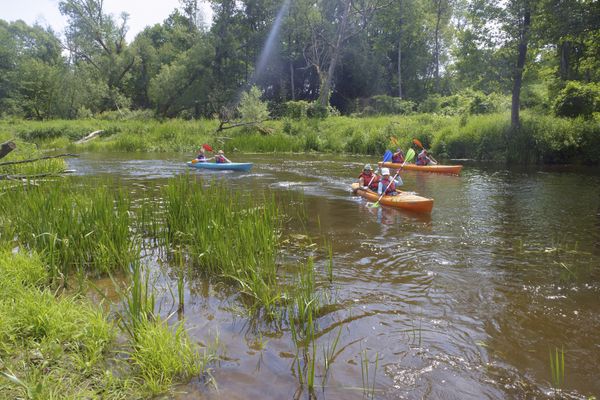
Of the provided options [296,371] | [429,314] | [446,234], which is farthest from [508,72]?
[296,371]

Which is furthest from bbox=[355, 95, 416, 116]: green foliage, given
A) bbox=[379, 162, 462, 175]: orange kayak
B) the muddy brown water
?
the muddy brown water

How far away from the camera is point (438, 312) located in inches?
160

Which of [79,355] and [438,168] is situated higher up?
[438,168]

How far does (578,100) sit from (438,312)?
16936mm

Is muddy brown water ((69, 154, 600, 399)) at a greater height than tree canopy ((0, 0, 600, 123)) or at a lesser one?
lesser

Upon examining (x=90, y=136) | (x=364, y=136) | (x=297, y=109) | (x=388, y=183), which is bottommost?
(x=388, y=183)

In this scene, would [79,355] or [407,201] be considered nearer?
[79,355]

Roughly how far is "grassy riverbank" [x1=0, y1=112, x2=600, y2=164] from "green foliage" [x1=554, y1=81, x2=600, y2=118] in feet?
2.89

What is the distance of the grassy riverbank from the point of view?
53.2 ft

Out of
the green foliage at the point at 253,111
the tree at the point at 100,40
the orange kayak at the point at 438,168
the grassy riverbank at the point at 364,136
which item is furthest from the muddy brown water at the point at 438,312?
the tree at the point at 100,40

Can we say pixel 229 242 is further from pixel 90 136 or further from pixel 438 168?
pixel 90 136

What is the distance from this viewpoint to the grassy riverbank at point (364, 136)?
53.2 ft

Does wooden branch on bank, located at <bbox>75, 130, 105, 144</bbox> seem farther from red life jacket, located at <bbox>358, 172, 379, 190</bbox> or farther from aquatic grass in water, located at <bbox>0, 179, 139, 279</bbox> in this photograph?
aquatic grass in water, located at <bbox>0, 179, 139, 279</bbox>

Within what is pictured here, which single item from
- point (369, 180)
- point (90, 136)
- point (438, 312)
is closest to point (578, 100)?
point (369, 180)
